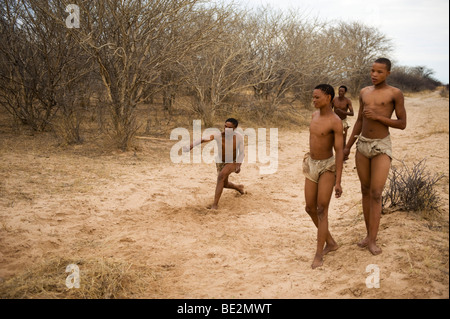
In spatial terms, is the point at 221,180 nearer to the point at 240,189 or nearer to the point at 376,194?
the point at 240,189

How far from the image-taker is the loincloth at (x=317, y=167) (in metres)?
3.15

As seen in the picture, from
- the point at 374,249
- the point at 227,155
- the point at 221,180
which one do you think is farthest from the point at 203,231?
the point at 374,249

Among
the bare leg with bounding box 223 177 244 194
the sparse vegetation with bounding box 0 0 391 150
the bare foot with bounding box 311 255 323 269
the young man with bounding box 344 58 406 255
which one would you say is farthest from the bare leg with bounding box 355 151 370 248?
the sparse vegetation with bounding box 0 0 391 150

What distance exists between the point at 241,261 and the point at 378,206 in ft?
4.62

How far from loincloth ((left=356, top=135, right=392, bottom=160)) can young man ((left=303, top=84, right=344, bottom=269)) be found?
0.92 ft

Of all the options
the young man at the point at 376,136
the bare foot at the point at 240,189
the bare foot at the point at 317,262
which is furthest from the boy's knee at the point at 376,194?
the bare foot at the point at 240,189

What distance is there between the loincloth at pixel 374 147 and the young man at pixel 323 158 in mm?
282

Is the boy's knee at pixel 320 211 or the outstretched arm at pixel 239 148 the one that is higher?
the outstretched arm at pixel 239 148

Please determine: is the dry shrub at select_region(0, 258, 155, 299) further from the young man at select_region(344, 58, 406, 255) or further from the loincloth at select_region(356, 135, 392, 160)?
the loincloth at select_region(356, 135, 392, 160)

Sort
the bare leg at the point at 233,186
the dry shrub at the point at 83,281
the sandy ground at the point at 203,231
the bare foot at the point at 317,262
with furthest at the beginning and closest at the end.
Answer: the bare leg at the point at 233,186, the bare foot at the point at 317,262, the sandy ground at the point at 203,231, the dry shrub at the point at 83,281

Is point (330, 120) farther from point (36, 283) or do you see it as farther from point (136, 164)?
point (136, 164)

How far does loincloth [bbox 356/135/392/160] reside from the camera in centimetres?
311

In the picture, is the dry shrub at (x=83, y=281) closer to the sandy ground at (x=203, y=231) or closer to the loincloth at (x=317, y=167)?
the sandy ground at (x=203, y=231)

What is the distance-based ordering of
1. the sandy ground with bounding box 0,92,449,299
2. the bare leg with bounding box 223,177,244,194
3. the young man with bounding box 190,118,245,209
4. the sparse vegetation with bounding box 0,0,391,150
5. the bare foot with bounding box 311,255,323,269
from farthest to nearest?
the sparse vegetation with bounding box 0,0,391,150
the bare leg with bounding box 223,177,244,194
the young man with bounding box 190,118,245,209
the bare foot with bounding box 311,255,323,269
the sandy ground with bounding box 0,92,449,299
